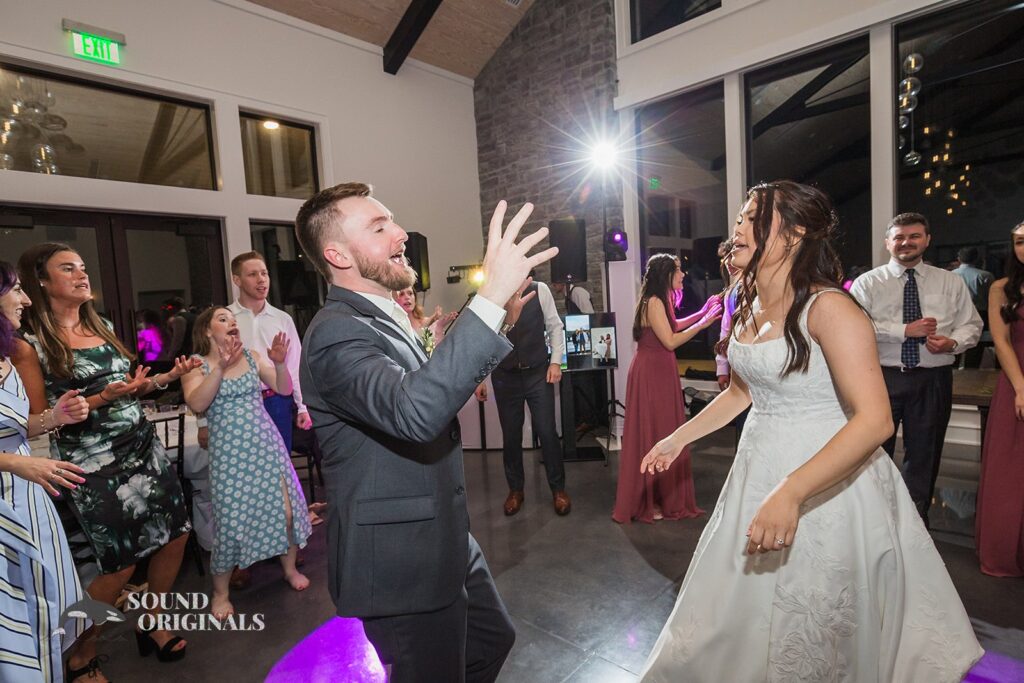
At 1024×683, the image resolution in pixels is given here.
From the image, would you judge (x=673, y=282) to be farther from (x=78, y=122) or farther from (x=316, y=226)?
(x=78, y=122)

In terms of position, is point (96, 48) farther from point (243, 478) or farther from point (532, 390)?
point (532, 390)

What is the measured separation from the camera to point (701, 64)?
5590 mm

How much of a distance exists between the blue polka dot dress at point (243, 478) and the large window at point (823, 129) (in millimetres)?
5088

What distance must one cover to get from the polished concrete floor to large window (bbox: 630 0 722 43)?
196 inches

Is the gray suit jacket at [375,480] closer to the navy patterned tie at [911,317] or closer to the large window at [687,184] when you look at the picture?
the navy patterned tie at [911,317]

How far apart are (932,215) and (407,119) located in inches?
223

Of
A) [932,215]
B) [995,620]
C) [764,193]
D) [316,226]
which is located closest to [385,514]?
[316,226]

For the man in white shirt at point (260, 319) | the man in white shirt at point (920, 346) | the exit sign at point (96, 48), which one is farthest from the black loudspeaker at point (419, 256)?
the man in white shirt at point (920, 346)

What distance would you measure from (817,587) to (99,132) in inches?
233

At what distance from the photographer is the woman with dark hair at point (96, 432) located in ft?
6.79

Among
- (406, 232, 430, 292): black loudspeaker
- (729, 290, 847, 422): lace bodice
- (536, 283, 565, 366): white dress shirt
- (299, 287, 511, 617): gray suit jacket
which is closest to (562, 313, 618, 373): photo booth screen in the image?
(536, 283, 565, 366): white dress shirt

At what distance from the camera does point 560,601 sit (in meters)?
2.58

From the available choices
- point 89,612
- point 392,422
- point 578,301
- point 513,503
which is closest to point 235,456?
point 89,612

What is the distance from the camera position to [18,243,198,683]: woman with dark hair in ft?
6.79
